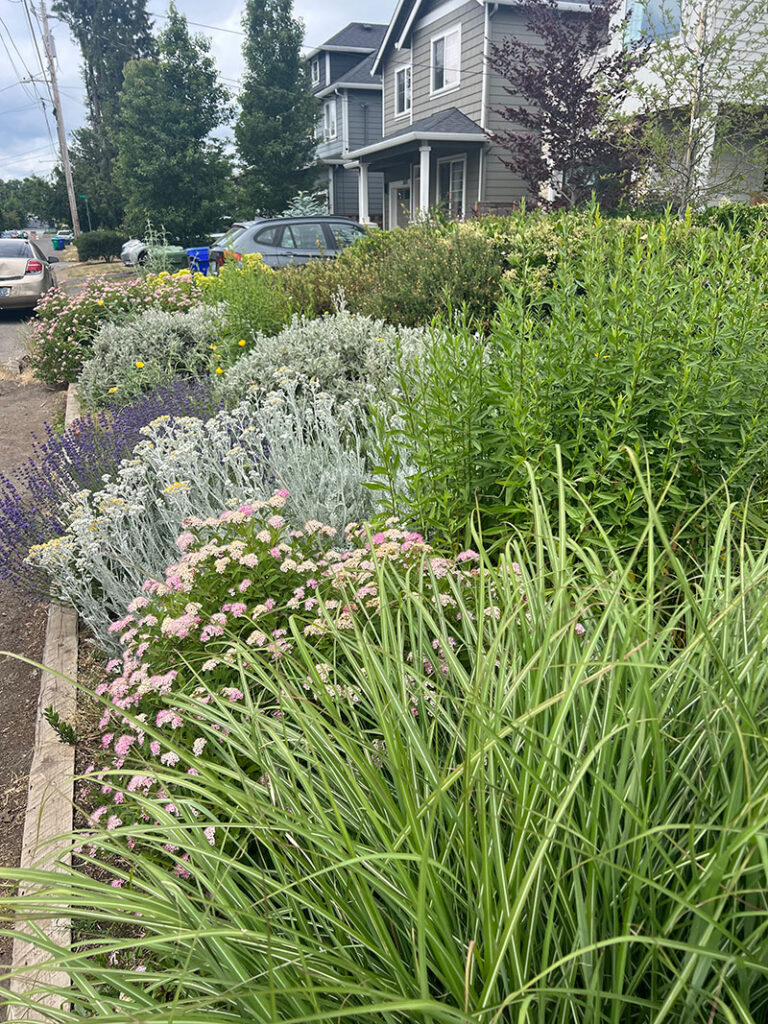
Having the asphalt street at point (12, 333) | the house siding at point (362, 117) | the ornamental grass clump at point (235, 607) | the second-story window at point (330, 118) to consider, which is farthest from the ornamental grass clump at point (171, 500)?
the second-story window at point (330, 118)

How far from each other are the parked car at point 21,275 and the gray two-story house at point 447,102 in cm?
944

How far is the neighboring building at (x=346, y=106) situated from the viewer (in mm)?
34156

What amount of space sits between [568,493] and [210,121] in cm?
3660

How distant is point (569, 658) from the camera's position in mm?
1739

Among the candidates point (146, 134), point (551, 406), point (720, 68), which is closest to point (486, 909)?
point (551, 406)

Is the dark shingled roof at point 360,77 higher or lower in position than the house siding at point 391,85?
higher

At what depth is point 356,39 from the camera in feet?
121

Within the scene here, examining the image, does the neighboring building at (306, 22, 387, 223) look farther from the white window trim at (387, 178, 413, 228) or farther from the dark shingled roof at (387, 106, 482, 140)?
the dark shingled roof at (387, 106, 482, 140)

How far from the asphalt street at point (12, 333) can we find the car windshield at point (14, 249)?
4.81 ft

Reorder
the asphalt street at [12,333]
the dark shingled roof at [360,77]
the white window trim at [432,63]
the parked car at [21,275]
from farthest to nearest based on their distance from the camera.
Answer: the dark shingled roof at [360,77]
the white window trim at [432,63]
the parked car at [21,275]
the asphalt street at [12,333]

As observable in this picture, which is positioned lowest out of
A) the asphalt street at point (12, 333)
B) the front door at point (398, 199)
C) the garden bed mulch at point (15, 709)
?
the garden bed mulch at point (15, 709)

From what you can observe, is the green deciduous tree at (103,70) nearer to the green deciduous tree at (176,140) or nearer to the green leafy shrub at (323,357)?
the green deciduous tree at (176,140)

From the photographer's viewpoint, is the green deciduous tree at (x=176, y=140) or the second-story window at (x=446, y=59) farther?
the green deciduous tree at (x=176, y=140)

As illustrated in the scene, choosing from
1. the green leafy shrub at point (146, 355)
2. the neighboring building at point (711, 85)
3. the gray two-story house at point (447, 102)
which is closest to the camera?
the green leafy shrub at point (146, 355)
